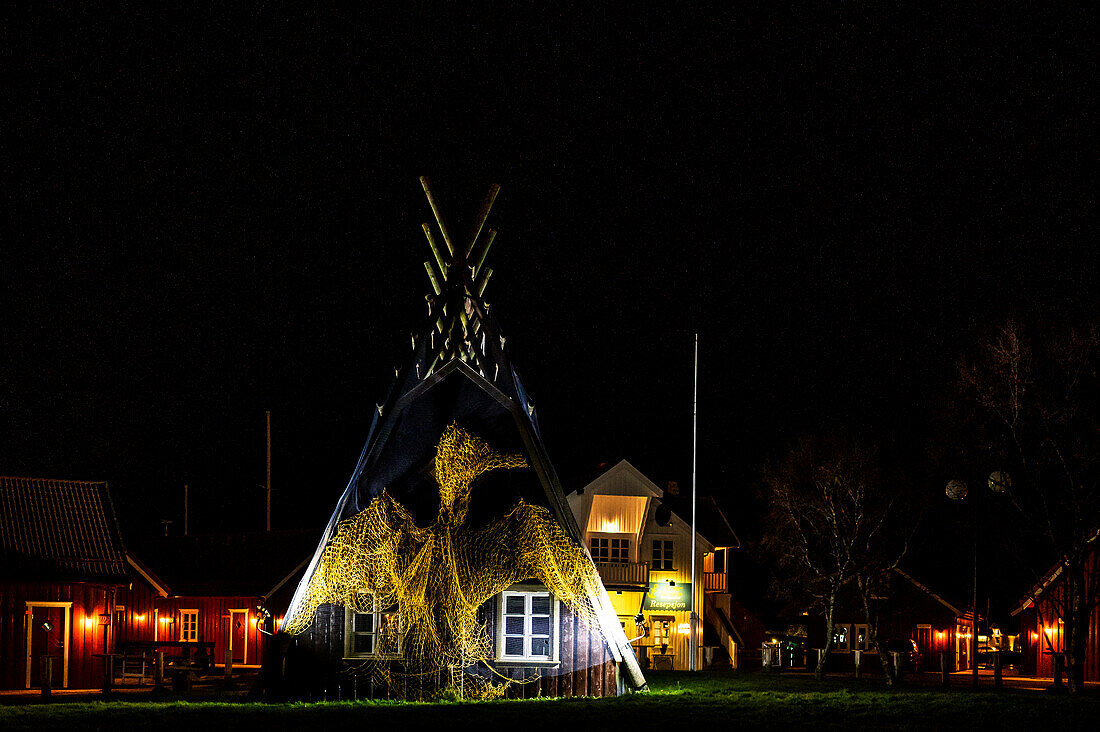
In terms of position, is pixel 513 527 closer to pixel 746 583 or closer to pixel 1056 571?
pixel 1056 571

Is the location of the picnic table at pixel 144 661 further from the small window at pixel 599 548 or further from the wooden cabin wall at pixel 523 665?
the small window at pixel 599 548

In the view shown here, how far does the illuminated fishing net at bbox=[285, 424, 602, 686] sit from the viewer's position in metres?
22.6

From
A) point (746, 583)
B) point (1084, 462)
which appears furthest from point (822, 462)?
point (746, 583)

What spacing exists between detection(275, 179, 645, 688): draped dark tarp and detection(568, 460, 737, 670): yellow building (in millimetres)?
21976

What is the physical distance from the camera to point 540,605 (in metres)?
23.6

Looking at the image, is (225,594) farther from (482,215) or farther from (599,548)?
(482,215)

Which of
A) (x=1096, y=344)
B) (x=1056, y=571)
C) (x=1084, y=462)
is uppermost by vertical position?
(x=1096, y=344)

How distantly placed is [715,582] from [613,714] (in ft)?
108

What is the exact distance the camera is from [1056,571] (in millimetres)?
37438

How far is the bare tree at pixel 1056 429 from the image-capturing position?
28578 millimetres

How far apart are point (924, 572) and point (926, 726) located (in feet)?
118

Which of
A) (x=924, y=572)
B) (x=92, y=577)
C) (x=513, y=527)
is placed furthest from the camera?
(x=924, y=572)

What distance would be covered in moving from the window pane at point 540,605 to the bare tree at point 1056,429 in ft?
36.9

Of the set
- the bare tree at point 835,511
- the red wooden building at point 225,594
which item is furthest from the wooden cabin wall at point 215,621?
the bare tree at point 835,511
